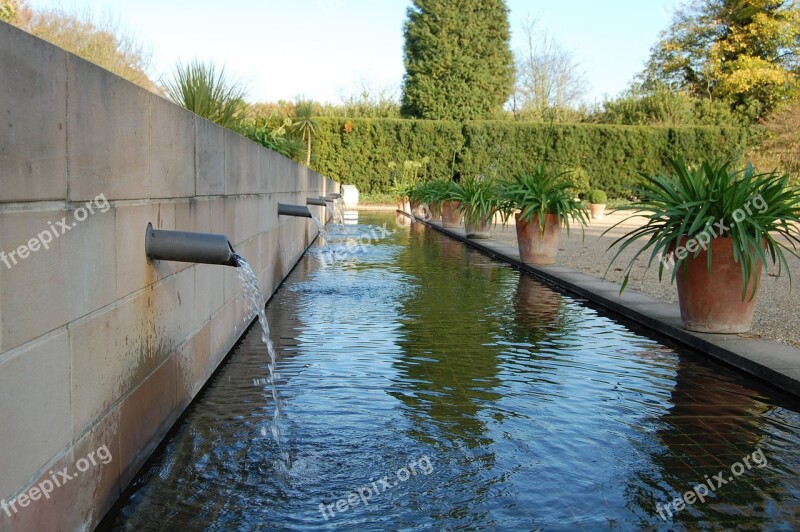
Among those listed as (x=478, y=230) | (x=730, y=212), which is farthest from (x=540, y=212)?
(x=478, y=230)

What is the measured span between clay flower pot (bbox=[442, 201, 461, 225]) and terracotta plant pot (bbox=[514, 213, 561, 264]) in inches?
330

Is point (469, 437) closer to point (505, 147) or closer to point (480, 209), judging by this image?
point (480, 209)

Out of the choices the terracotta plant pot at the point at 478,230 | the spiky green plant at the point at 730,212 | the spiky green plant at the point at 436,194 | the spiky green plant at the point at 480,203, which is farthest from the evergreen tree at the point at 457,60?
the spiky green plant at the point at 730,212

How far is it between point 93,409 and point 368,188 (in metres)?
35.4

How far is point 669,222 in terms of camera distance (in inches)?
255

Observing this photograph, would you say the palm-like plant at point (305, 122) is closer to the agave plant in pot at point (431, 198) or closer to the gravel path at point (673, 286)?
the agave plant in pot at point (431, 198)

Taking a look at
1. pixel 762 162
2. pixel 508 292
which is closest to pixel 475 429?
pixel 508 292

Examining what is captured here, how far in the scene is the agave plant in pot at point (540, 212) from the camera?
443 inches

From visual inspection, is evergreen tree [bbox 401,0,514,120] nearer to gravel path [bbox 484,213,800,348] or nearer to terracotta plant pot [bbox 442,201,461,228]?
terracotta plant pot [bbox 442,201,461,228]

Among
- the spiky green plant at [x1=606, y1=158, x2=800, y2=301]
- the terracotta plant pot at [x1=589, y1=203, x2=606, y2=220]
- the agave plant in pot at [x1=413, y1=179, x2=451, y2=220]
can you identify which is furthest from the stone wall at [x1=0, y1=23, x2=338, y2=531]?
the terracotta plant pot at [x1=589, y1=203, x2=606, y2=220]

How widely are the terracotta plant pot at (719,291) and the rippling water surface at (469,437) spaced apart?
1.47ft

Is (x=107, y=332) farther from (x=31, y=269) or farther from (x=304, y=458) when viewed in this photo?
(x=304, y=458)

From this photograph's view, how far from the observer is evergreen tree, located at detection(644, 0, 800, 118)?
39969mm

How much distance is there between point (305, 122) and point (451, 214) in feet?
56.8
